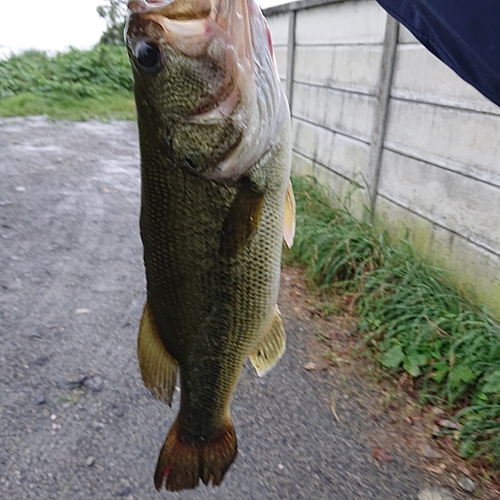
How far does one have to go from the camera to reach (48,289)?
4.46m

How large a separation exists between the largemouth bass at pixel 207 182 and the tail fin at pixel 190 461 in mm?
193

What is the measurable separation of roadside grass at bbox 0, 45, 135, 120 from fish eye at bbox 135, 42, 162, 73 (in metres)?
12.8

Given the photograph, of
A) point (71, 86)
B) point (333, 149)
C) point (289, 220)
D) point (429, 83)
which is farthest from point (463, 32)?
point (71, 86)

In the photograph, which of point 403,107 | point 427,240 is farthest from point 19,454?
point 403,107

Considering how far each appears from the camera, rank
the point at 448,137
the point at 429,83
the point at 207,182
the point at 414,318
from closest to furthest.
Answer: the point at 207,182, the point at 414,318, the point at 448,137, the point at 429,83

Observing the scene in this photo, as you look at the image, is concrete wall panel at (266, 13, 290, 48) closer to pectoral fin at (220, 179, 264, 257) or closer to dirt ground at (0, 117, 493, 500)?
dirt ground at (0, 117, 493, 500)

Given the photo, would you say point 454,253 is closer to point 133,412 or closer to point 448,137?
point 448,137

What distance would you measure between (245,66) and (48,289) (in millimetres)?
3742

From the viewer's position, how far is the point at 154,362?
59.6 inches

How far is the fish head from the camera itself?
116 centimetres

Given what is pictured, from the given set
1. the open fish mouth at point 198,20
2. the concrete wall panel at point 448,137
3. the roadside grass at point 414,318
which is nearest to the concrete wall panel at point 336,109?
the concrete wall panel at point 448,137

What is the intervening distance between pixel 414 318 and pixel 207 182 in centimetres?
258

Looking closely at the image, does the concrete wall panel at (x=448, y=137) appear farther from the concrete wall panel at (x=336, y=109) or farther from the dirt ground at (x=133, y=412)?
the dirt ground at (x=133, y=412)

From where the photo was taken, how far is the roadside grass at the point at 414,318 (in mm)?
2893
